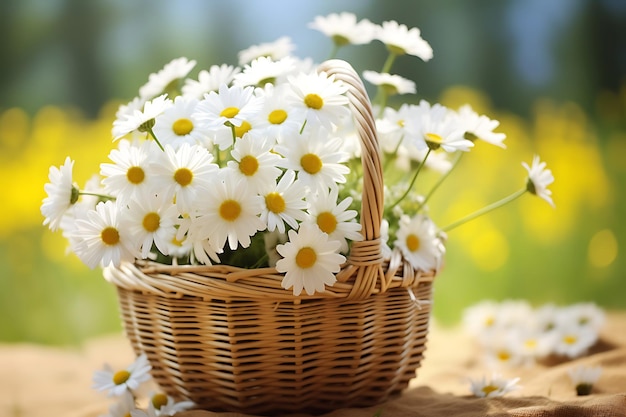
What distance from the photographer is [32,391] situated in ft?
4.18

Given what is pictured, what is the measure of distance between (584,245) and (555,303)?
0.61 feet

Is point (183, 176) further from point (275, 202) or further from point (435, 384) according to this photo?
point (435, 384)

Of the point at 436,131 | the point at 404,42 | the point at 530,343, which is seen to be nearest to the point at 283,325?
the point at 436,131

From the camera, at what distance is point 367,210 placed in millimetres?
809

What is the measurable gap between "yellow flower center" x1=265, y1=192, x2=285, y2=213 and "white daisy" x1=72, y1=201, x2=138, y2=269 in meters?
0.17

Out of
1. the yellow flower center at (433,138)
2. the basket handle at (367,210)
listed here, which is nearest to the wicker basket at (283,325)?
the basket handle at (367,210)

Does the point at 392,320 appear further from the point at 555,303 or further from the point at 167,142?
the point at 555,303

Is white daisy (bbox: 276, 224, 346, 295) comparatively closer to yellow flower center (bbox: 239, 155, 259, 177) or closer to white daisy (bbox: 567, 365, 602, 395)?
yellow flower center (bbox: 239, 155, 259, 177)

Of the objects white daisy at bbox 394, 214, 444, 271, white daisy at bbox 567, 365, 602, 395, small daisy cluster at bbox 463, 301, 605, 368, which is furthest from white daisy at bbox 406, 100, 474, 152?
small daisy cluster at bbox 463, 301, 605, 368

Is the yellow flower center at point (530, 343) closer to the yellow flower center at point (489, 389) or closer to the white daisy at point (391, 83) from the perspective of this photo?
the yellow flower center at point (489, 389)

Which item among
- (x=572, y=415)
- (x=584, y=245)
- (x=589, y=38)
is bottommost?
(x=572, y=415)

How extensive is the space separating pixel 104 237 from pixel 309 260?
0.25 m

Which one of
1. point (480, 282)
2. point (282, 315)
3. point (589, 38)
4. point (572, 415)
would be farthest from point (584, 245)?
point (282, 315)

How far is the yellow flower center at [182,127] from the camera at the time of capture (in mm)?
856
